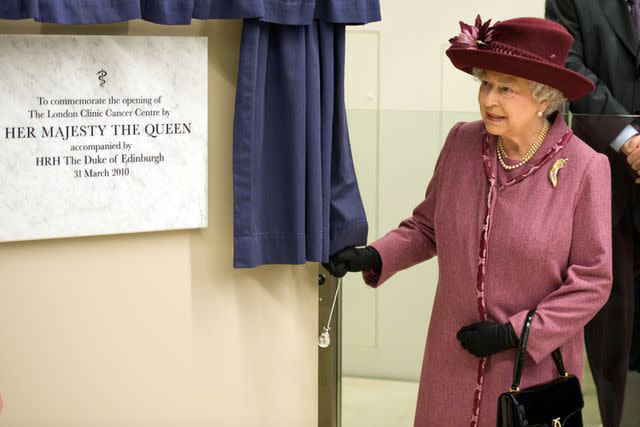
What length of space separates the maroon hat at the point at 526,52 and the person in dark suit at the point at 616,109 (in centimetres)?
63

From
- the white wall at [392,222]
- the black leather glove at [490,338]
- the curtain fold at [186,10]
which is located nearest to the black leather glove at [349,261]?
the black leather glove at [490,338]

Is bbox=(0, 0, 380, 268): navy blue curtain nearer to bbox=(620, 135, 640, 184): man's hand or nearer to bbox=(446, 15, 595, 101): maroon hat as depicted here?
bbox=(446, 15, 595, 101): maroon hat

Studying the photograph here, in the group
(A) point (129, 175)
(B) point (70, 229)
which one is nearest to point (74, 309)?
(B) point (70, 229)

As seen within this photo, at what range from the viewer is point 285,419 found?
2580 mm

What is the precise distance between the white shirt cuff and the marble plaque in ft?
4.19

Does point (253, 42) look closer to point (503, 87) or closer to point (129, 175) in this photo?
point (129, 175)

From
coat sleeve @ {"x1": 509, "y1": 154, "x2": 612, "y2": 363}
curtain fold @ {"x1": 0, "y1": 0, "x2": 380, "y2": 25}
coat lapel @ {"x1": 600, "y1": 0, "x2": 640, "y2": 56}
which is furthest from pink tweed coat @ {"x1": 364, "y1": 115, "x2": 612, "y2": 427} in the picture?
coat lapel @ {"x1": 600, "y1": 0, "x2": 640, "y2": 56}

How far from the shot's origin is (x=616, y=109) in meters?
2.91

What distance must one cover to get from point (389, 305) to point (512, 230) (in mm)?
1166

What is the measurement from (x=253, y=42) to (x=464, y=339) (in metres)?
0.85

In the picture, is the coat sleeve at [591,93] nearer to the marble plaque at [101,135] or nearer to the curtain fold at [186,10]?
the curtain fold at [186,10]

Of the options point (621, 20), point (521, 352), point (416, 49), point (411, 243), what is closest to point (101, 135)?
point (411, 243)

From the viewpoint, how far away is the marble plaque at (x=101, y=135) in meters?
2.11

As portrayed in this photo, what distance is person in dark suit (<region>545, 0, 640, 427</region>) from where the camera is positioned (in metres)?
2.90
